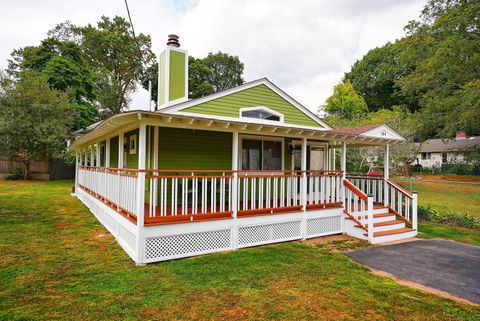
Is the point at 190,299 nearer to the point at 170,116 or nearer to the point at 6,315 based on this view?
the point at 6,315

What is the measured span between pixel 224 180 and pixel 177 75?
4763 mm

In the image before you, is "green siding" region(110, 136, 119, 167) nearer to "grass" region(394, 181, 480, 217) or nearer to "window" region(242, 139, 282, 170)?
"window" region(242, 139, 282, 170)

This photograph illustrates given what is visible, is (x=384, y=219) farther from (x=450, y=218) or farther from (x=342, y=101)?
(x=342, y=101)

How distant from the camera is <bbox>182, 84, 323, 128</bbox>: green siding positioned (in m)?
8.12

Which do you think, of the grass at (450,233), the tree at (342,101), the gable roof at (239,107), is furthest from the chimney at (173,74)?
the tree at (342,101)

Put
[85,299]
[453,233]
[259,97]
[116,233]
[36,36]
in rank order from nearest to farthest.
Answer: [85,299], [116,233], [453,233], [259,97], [36,36]

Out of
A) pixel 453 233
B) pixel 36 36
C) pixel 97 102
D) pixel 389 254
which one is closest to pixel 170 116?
pixel 389 254

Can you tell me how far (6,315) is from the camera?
3.17 m

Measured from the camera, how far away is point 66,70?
23000mm

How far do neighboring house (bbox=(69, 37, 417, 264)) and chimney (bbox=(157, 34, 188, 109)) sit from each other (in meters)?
0.03

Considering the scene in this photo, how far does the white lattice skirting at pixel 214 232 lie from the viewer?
5129 millimetres

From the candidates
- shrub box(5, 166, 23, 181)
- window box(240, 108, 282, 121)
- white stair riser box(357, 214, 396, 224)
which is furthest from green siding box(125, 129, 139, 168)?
shrub box(5, 166, 23, 181)

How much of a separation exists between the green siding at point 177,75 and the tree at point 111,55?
777 inches

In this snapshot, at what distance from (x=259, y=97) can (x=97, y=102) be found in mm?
24622
